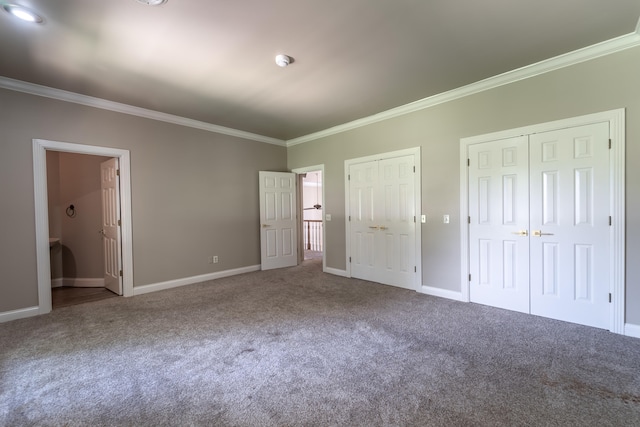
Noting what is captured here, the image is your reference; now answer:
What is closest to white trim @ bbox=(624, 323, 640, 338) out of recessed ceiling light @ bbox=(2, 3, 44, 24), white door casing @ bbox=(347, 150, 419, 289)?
white door casing @ bbox=(347, 150, 419, 289)

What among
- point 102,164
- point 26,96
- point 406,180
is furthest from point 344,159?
point 26,96

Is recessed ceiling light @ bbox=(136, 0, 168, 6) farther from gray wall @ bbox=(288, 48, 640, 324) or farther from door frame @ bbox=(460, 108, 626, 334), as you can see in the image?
door frame @ bbox=(460, 108, 626, 334)

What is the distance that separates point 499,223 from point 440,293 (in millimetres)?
1220

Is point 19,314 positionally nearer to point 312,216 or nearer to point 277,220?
point 277,220

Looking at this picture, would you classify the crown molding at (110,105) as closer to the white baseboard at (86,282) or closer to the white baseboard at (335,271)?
the white baseboard at (86,282)

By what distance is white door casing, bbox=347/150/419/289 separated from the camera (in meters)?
4.27

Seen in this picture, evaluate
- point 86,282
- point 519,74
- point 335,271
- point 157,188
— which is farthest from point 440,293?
point 86,282

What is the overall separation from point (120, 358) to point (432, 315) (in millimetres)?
3122

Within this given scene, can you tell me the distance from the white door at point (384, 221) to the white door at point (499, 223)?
33.2 inches

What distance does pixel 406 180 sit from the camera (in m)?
4.29

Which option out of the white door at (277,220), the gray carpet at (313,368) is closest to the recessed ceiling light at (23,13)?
the gray carpet at (313,368)

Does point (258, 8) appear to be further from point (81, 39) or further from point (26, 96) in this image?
point (26, 96)

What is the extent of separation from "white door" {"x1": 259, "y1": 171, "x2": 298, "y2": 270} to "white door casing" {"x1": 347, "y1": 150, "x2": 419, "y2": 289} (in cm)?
153

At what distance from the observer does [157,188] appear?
4.42 meters
